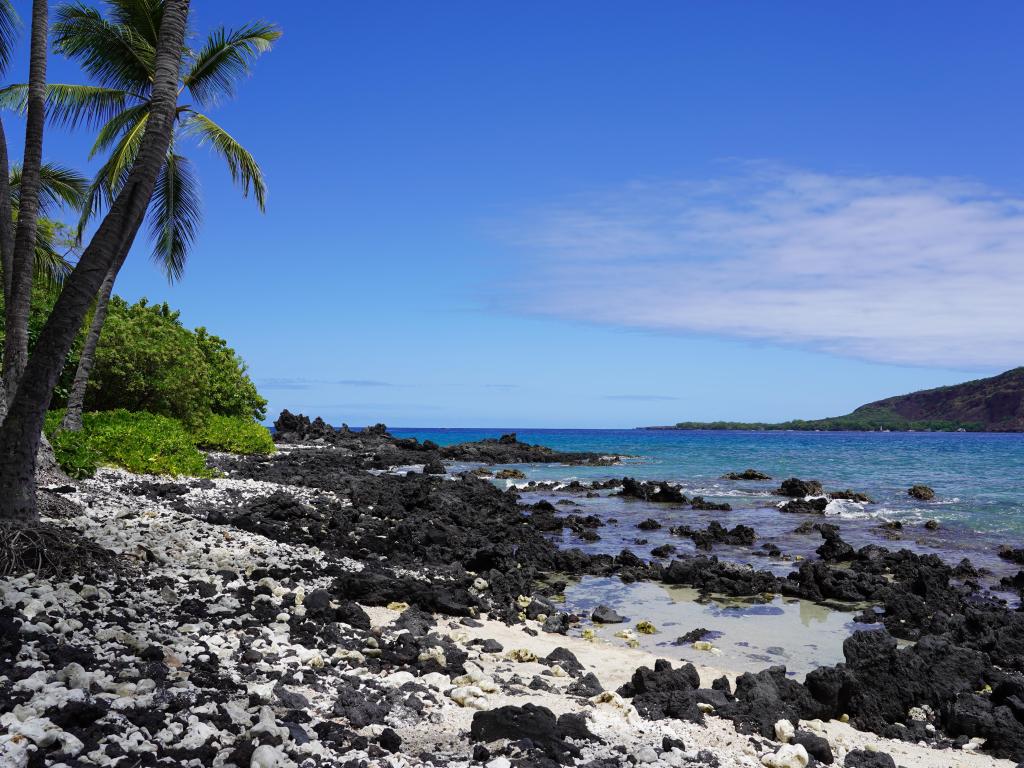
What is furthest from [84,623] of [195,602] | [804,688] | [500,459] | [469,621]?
[500,459]

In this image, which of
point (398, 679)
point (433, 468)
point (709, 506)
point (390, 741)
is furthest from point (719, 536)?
point (433, 468)

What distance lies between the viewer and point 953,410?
A: 16425 centimetres

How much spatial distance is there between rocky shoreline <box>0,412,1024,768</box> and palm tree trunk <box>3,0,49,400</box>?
2.41 meters

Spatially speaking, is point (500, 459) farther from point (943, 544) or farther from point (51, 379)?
point (51, 379)

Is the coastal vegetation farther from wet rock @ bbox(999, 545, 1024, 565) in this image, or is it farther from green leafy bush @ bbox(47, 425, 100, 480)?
wet rock @ bbox(999, 545, 1024, 565)

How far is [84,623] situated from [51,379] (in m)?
3.17

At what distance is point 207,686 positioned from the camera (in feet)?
19.1

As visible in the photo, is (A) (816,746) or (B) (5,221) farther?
(B) (5,221)

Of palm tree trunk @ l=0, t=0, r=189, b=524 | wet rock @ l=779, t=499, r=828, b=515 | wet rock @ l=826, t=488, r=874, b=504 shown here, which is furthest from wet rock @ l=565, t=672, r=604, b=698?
wet rock @ l=826, t=488, r=874, b=504

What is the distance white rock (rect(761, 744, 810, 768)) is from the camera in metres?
5.65

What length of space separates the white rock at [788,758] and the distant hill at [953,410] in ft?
552

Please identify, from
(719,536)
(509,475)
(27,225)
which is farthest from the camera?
(509,475)

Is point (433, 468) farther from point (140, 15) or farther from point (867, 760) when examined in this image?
point (867, 760)

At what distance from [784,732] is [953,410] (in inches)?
7225
